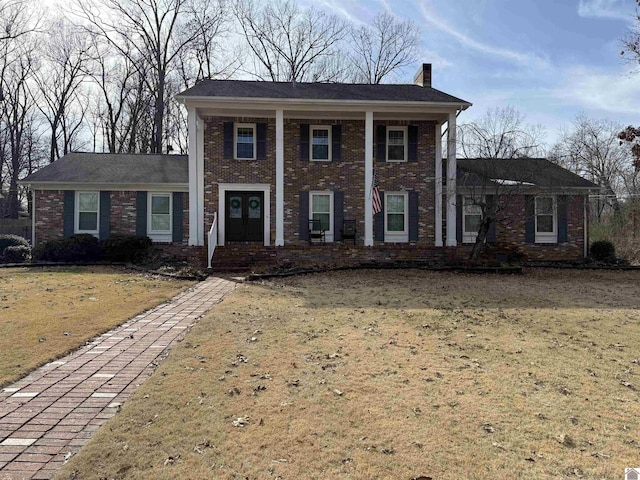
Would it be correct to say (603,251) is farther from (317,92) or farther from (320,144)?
(317,92)

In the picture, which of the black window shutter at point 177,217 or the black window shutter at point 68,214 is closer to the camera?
the black window shutter at point 68,214

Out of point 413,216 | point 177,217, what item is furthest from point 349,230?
point 177,217

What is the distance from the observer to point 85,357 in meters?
4.84

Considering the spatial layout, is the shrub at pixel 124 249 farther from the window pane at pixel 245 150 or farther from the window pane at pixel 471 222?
the window pane at pixel 471 222

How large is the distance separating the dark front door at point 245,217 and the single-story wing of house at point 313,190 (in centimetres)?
4

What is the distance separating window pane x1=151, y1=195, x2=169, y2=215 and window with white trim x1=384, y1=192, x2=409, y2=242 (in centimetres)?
850

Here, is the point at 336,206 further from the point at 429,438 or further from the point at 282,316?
the point at 429,438

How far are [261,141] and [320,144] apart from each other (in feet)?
7.21

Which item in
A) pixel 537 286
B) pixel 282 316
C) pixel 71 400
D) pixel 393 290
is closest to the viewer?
pixel 71 400

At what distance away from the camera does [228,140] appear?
15516 millimetres

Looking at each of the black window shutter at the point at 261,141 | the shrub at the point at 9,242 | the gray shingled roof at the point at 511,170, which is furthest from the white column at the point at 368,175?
the shrub at the point at 9,242

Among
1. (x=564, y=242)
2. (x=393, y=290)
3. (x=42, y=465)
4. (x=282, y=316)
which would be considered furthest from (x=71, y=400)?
(x=564, y=242)

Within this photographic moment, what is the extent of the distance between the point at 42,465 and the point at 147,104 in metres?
32.1

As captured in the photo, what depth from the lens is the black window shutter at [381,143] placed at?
16.1 metres
